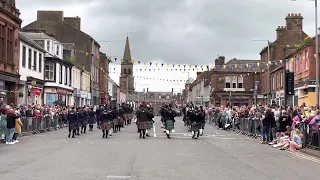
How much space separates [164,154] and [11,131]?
9069 mm

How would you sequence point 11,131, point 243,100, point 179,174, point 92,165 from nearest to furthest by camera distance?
point 179,174 < point 92,165 < point 11,131 < point 243,100

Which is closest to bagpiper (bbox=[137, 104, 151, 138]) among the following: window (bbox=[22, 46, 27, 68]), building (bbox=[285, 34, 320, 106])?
building (bbox=[285, 34, 320, 106])

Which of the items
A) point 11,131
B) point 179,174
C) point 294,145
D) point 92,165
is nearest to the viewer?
point 179,174

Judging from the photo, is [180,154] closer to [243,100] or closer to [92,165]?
[92,165]

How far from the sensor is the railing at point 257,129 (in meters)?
19.3

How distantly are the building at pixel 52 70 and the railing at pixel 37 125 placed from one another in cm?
1235

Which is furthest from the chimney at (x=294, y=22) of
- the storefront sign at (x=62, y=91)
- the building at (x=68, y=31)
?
the storefront sign at (x=62, y=91)

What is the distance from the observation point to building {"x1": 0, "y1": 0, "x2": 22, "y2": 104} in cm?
3600

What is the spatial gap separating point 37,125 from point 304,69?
23.7 m

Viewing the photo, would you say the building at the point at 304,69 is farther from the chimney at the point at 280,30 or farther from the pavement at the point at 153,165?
the pavement at the point at 153,165

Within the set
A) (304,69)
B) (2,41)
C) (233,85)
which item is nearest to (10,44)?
(2,41)

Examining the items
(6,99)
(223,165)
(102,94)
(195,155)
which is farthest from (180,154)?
(102,94)

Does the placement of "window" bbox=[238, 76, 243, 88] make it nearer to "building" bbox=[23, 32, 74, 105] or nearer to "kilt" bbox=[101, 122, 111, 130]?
"building" bbox=[23, 32, 74, 105]

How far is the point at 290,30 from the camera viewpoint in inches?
2287
